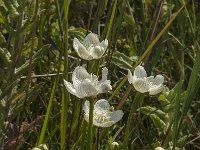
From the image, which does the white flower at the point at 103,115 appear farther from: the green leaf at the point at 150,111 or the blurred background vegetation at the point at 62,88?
the green leaf at the point at 150,111

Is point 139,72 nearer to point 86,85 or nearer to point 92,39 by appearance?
point 92,39

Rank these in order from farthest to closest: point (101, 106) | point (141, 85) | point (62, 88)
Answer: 1. point (62, 88)
2. point (101, 106)
3. point (141, 85)

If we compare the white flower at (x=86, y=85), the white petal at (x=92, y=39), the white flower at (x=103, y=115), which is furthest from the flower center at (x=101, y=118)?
the white petal at (x=92, y=39)

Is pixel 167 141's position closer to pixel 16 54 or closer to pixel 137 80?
pixel 137 80

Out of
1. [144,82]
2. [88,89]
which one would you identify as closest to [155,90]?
[144,82]

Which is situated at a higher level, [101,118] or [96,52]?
[96,52]

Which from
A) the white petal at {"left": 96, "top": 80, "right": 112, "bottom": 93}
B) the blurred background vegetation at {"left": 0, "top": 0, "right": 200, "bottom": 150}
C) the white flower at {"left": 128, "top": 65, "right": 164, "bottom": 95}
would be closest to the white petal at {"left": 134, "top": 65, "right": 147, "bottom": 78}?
the white flower at {"left": 128, "top": 65, "right": 164, "bottom": 95}

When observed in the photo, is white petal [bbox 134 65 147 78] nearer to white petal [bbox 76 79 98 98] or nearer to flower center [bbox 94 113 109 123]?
flower center [bbox 94 113 109 123]

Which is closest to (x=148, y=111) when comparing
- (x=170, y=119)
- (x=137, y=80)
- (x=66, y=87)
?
(x=170, y=119)
